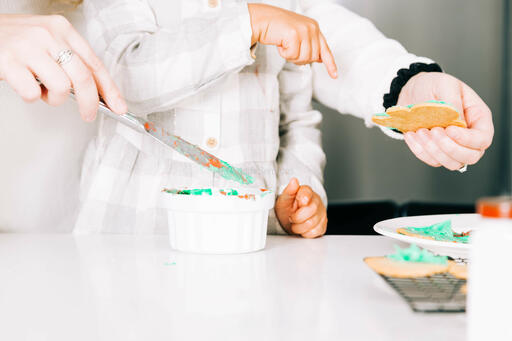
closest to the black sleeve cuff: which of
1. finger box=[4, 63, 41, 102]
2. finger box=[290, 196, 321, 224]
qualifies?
finger box=[290, 196, 321, 224]

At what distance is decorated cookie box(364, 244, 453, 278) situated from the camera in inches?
19.0

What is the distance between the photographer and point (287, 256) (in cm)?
74

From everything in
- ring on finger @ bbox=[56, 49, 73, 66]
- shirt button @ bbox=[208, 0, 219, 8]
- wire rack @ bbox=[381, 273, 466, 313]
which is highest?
shirt button @ bbox=[208, 0, 219, 8]

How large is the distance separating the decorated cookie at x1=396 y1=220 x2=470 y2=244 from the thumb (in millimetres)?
228

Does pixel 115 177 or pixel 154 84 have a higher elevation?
pixel 154 84

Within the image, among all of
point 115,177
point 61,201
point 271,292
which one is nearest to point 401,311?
point 271,292

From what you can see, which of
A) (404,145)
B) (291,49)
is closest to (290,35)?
(291,49)

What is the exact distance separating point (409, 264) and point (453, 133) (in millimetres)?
419

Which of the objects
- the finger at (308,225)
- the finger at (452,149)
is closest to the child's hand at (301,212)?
the finger at (308,225)

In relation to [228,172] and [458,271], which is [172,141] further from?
[458,271]

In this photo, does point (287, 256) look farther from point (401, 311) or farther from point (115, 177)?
point (115, 177)

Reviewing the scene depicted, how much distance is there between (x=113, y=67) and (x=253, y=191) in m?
0.36

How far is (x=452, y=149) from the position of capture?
87 cm

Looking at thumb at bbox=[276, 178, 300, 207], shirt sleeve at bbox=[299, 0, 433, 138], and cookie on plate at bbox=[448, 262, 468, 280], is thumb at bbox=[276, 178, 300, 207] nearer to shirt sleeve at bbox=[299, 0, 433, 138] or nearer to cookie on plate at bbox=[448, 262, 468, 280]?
shirt sleeve at bbox=[299, 0, 433, 138]
